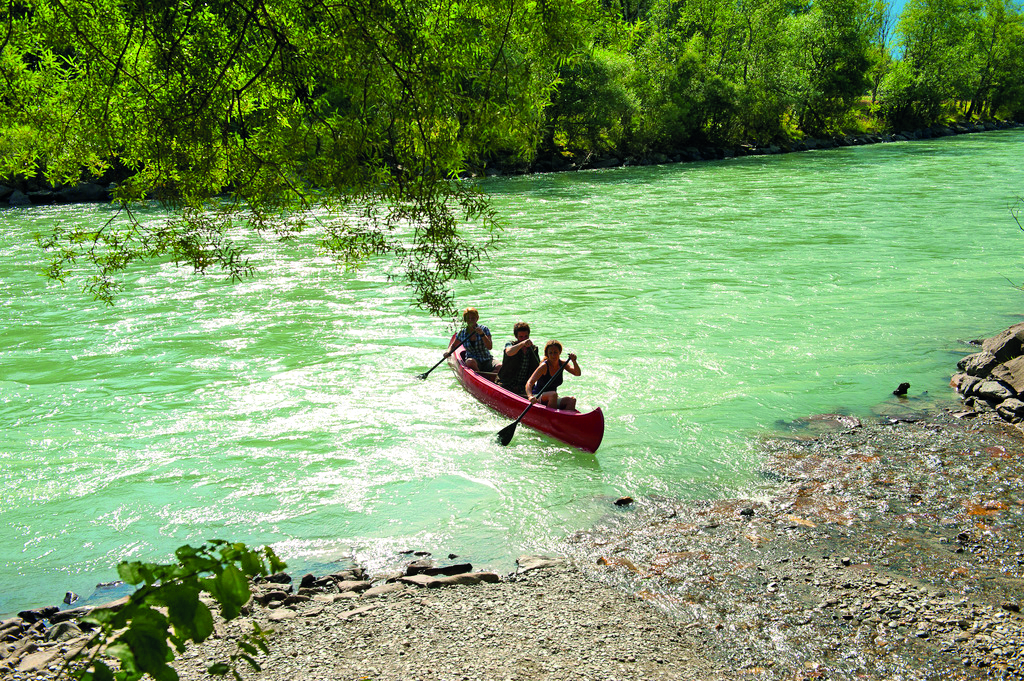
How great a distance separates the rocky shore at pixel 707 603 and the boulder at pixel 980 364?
2714 mm

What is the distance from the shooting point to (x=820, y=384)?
33.5 ft

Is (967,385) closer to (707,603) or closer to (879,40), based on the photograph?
(707,603)

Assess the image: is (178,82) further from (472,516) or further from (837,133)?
(837,133)

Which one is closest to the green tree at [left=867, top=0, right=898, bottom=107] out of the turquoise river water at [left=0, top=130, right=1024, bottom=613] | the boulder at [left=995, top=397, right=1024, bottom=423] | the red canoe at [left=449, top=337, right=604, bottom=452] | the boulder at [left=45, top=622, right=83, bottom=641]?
Result: the turquoise river water at [left=0, top=130, right=1024, bottom=613]

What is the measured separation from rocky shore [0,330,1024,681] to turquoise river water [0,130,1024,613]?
62cm

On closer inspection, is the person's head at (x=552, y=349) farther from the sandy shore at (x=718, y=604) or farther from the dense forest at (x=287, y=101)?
the dense forest at (x=287, y=101)

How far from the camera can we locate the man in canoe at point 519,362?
948 centimetres

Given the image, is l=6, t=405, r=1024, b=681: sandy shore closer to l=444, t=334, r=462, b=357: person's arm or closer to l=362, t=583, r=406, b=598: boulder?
l=362, t=583, r=406, b=598: boulder

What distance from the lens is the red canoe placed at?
804 centimetres

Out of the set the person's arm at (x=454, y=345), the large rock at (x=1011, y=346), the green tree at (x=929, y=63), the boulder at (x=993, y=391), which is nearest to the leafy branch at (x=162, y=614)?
the person's arm at (x=454, y=345)

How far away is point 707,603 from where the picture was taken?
5.29 metres

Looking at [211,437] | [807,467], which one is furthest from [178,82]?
[807,467]

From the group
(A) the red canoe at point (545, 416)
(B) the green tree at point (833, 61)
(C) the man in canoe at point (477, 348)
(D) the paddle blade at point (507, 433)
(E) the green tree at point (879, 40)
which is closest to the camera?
(A) the red canoe at point (545, 416)

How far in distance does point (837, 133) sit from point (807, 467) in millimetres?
51267
